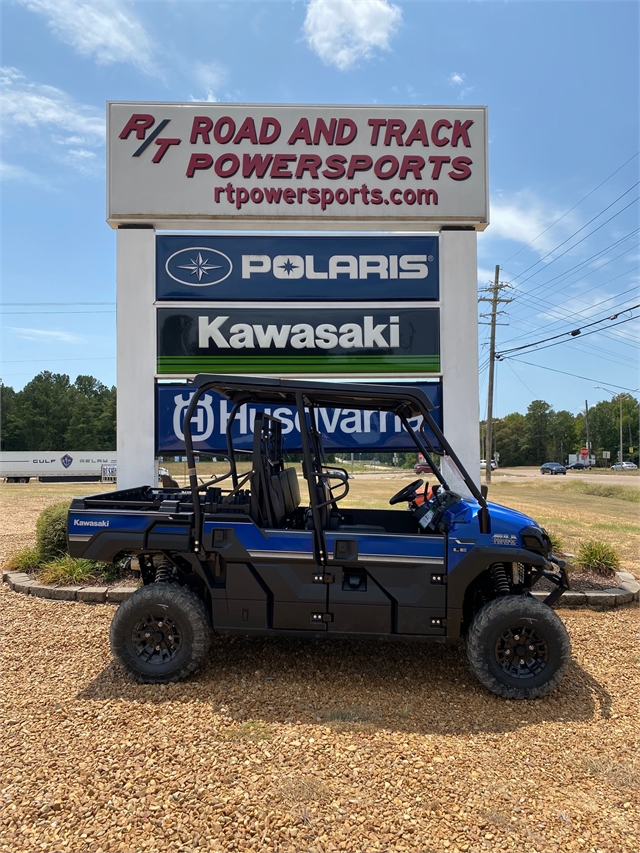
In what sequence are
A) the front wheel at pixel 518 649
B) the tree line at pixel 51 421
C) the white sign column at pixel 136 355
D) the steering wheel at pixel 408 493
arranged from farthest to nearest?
the tree line at pixel 51 421 → the white sign column at pixel 136 355 → the steering wheel at pixel 408 493 → the front wheel at pixel 518 649

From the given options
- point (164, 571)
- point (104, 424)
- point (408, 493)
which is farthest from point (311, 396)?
point (104, 424)

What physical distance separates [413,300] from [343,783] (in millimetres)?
5019

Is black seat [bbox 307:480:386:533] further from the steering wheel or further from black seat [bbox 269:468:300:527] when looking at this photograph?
the steering wheel

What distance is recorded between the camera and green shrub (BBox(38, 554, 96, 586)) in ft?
19.4

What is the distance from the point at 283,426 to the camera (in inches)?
247

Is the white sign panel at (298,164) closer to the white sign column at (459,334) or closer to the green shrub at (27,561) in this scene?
the white sign column at (459,334)

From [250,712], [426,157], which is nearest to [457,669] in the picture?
[250,712]

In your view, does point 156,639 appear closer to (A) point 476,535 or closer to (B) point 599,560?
(A) point 476,535

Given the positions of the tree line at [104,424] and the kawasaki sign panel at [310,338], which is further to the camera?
the tree line at [104,424]

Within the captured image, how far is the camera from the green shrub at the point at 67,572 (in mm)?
5906

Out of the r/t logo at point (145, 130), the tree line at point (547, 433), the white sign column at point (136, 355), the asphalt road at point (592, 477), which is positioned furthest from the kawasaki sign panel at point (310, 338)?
the tree line at point (547, 433)

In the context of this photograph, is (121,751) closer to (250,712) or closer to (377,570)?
(250,712)

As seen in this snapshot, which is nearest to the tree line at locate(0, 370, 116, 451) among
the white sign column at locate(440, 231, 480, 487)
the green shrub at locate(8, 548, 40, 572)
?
the green shrub at locate(8, 548, 40, 572)

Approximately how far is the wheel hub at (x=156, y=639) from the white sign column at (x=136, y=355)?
105 inches
